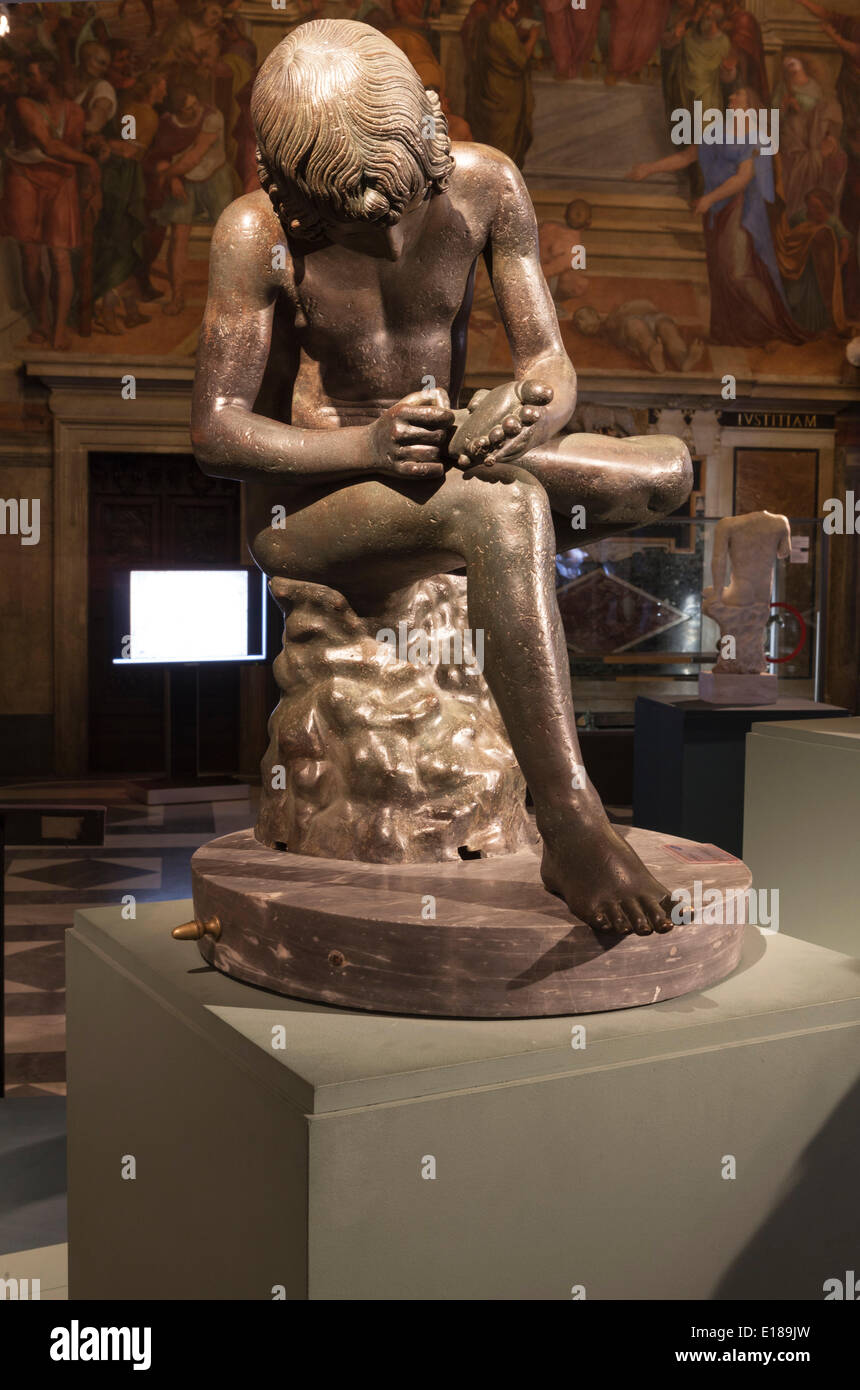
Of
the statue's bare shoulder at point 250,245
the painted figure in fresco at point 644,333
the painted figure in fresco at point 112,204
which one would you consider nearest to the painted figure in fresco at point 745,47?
the painted figure in fresco at point 644,333

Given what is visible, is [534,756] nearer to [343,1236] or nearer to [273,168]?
[343,1236]

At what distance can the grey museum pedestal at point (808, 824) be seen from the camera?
13.1 ft

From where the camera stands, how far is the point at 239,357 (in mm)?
2459

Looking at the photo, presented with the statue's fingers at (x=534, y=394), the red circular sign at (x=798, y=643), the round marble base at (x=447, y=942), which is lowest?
the round marble base at (x=447, y=942)

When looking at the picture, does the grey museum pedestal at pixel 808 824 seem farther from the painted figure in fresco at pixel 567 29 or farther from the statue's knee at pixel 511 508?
the painted figure in fresco at pixel 567 29

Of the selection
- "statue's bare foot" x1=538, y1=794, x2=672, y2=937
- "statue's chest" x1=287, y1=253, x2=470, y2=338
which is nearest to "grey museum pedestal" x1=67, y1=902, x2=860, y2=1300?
"statue's bare foot" x1=538, y1=794, x2=672, y2=937

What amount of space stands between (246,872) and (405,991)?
0.44m

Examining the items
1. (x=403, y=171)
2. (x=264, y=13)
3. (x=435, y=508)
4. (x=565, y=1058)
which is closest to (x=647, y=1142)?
(x=565, y=1058)

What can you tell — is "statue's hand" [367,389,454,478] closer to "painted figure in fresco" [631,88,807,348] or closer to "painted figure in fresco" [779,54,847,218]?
"painted figure in fresco" [631,88,807,348]

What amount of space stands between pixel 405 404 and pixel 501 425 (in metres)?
0.17

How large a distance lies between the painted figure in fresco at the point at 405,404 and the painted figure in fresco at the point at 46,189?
9.68 m

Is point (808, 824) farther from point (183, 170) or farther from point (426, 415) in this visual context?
point (183, 170)

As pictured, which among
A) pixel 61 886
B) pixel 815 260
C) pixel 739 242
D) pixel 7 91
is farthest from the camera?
pixel 815 260

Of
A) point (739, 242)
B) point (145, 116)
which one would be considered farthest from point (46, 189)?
point (739, 242)
